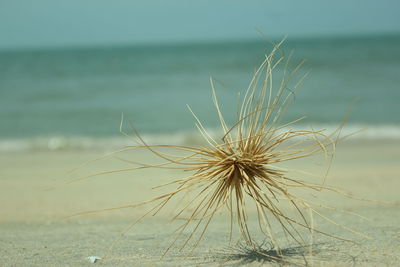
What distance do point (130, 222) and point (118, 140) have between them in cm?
692

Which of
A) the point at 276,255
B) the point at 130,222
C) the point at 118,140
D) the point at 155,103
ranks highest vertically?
the point at 155,103

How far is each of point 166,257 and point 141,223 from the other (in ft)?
4.10

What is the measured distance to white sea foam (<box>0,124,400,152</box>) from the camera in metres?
10.0

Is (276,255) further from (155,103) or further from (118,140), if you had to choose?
(155,103)

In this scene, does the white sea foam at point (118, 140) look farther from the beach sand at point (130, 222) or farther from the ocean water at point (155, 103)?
the beach sand at point (130, 222)

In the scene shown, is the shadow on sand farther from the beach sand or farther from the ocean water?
the ocean water

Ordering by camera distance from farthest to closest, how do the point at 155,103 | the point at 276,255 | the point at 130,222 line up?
the point at 155,103, the point at 130,222, the point at 276,255

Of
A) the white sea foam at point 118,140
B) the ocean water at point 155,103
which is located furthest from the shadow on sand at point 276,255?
the white sea foam at point 118,140

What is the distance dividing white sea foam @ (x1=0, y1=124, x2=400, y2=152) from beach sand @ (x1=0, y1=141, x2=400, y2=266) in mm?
2141

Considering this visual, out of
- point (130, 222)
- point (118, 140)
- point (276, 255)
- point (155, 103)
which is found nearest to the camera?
point (276, 255)

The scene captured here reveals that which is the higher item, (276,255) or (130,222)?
(130,222)

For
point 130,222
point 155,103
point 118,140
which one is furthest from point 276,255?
point 155,103

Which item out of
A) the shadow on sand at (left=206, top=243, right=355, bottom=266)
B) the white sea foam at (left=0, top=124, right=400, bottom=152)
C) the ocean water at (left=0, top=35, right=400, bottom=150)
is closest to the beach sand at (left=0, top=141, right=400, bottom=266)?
the shadow on sand at (left=206, top=243, right=355, bottom=266)

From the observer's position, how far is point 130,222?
388 centimetres
